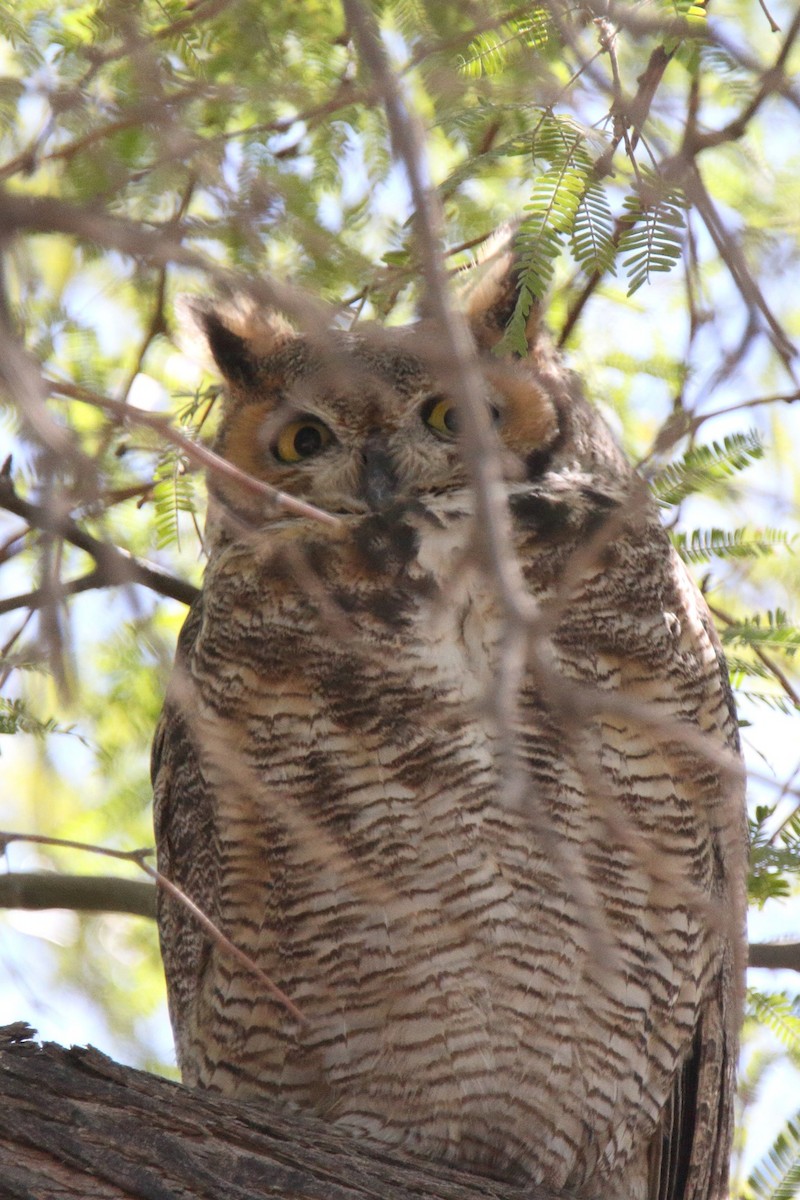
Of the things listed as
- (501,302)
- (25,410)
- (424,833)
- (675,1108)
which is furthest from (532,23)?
(675,1108)

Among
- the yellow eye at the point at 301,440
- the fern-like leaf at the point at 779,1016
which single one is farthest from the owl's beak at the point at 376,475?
the fern-like leaf at the point at 779,1016

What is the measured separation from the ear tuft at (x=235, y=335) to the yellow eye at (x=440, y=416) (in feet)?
1.37

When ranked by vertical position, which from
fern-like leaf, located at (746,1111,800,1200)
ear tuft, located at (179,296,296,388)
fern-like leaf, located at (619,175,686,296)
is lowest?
fern-like leaf, located at (746,1111,800,1200)

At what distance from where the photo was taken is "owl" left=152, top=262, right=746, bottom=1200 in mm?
2324

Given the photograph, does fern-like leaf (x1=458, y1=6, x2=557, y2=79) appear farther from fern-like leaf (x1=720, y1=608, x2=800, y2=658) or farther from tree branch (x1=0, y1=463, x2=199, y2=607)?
fern-like leaf (x1=720, y1=608, x2=800, y2=658)

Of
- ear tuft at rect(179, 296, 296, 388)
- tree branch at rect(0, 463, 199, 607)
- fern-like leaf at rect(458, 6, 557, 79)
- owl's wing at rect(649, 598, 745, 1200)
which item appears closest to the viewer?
tree branch at rect(0, 463, 199, 607)

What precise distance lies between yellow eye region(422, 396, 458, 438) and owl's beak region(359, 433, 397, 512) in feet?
0.31

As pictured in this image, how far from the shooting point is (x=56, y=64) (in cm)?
267

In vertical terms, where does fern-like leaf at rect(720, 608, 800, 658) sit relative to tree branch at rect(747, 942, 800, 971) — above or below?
above

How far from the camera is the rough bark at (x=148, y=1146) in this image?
5.76 ft

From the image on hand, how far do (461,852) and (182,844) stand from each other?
1.95ft

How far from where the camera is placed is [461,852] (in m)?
2.31

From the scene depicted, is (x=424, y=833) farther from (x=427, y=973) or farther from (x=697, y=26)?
(x=697, y=26)

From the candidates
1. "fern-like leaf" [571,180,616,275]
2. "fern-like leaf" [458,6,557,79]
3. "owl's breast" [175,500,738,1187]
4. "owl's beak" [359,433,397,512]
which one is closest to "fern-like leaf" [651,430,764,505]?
"owl's breast" [175,500,738,1187]
